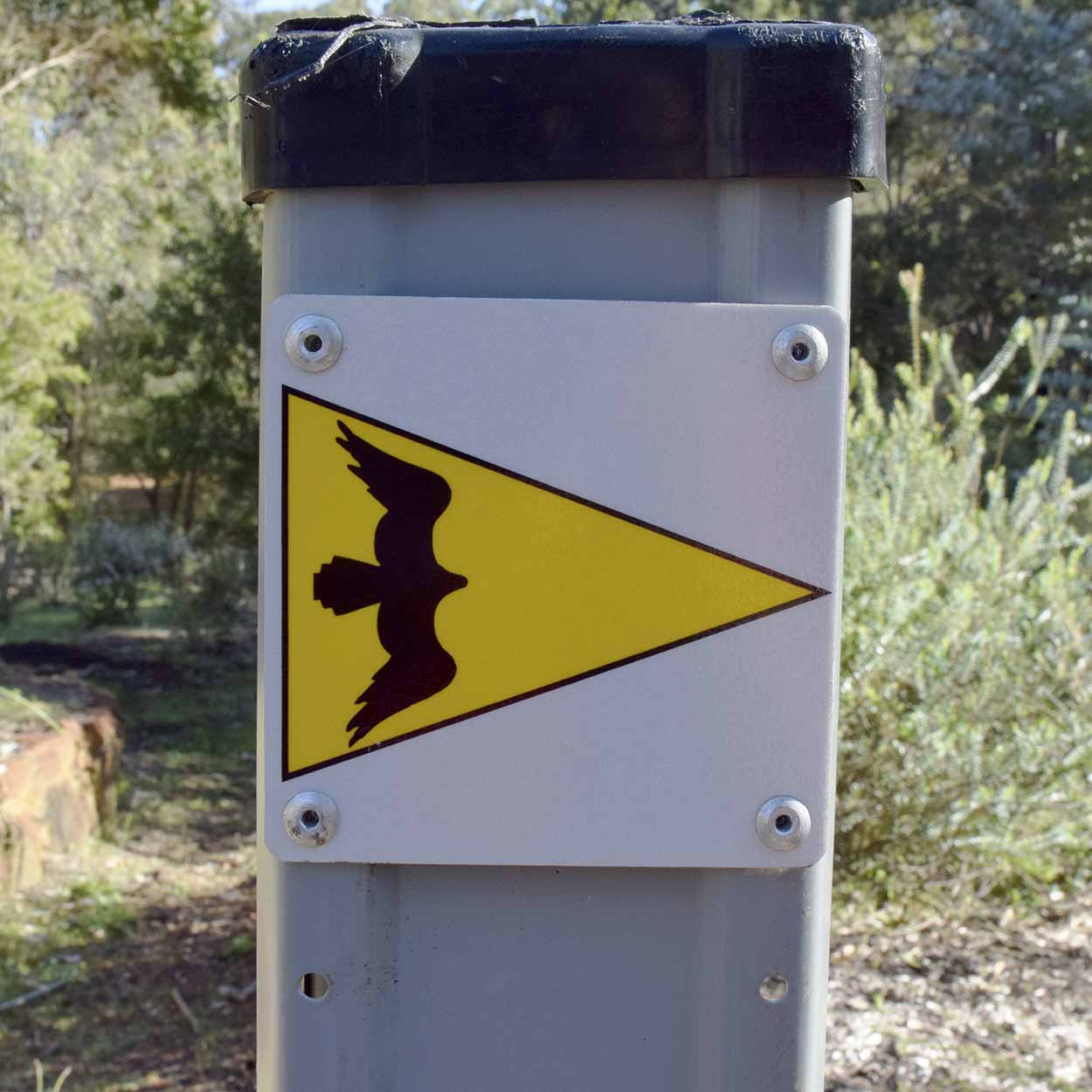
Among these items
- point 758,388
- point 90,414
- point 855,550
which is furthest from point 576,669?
point 90,414

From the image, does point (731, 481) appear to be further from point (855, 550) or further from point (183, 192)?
point (183, 192)

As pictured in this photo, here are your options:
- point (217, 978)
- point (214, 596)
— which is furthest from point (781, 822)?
point (214, 596)

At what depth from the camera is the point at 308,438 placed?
1004mm

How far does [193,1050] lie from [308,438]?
290 centimetres

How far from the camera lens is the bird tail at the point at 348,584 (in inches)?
39.2

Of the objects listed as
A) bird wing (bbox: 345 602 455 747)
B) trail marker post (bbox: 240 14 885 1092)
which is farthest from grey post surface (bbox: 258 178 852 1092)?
bird wing (bbox: 345 602 455 747)

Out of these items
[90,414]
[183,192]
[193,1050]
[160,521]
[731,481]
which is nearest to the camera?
[731,481]

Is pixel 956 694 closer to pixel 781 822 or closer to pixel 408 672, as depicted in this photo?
pixel 781 822

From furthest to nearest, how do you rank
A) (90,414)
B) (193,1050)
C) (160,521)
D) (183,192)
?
1. (90,414)
2. (160,521)
3. (183,192)
4. (193,1050)

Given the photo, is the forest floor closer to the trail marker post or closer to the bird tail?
the trail marker post

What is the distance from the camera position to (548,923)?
1.04 m

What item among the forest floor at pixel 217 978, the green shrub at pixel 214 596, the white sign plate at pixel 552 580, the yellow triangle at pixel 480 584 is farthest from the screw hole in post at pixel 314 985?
the green shrub at pixel 214 596

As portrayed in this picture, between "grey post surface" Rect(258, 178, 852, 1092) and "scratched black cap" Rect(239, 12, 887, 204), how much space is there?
0.03 m

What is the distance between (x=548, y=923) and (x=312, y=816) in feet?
0.69
